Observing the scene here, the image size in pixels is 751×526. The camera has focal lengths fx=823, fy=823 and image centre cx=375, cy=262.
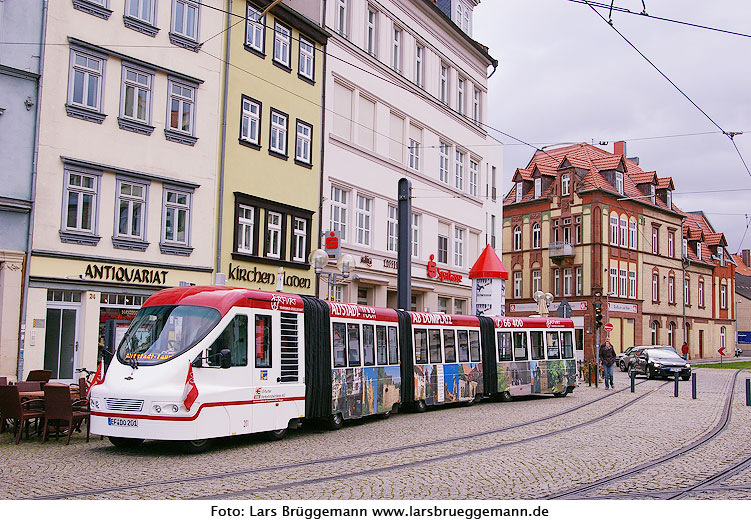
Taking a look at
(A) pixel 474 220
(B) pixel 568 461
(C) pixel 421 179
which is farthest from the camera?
(A) pixel 474 220

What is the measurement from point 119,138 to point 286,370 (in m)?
10.4

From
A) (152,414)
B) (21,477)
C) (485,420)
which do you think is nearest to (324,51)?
(485,420)

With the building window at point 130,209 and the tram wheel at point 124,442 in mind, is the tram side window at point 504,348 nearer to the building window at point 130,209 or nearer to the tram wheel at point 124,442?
the building window at point 130,209

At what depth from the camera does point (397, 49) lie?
Answer: 120 ft

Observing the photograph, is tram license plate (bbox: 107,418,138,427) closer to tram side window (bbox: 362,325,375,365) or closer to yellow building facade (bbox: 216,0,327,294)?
tram side window (bbox: 362,325,375,365)

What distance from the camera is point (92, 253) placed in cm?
2161

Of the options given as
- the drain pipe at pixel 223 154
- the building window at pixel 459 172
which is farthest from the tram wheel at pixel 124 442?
the building window at pixel 459 172

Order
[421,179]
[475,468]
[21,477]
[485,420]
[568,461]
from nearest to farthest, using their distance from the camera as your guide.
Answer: [21,477] < [475,468] < [568,461] < [485,420] < [421,179]

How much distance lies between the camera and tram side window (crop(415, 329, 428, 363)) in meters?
21.0

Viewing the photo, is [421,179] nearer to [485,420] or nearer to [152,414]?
[485,420]

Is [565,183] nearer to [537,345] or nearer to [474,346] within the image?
[537,345]

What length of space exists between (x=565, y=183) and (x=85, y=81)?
49.3m

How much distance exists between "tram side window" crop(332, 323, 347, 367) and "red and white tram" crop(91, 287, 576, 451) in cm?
2

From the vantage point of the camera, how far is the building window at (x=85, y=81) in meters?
21.2
